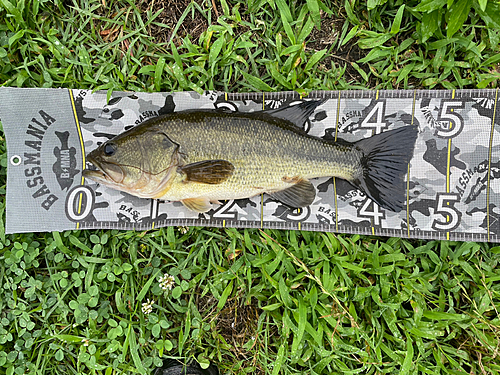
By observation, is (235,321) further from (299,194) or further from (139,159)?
(139,159)

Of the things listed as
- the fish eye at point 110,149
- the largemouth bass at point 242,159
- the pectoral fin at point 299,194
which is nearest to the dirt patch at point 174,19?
the largemouth bass at point 242,159

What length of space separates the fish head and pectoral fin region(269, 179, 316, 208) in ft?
3.41

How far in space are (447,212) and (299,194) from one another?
1.42m

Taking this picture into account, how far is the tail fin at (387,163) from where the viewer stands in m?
2.73

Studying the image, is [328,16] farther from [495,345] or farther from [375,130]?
[495,345]

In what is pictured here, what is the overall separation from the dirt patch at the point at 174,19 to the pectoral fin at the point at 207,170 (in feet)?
4.51

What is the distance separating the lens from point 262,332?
9.54 feet

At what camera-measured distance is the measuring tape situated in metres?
2.79

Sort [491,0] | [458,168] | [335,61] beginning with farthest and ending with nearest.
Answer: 1. [335,61]
2. [458,168]
3. [491,0]

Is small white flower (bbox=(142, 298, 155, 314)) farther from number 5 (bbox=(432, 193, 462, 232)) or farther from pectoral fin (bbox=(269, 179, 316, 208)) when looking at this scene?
number 5 (bbox=(432, 193, 462, 232))

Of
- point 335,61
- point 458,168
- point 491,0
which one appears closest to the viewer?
point 491,0

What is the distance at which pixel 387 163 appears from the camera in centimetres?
274

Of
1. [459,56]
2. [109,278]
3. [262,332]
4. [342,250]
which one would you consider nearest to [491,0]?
[459,56]

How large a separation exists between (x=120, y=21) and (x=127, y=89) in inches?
27.4
